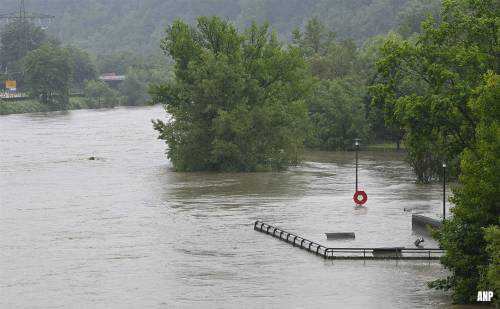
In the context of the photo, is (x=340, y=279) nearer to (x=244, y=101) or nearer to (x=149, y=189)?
(x=149, y=189)

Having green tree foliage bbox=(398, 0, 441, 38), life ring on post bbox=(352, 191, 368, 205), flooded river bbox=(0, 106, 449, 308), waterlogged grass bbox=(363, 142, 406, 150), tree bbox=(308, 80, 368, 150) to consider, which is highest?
green tree foliage bbox=(398, 0, 441, 38)

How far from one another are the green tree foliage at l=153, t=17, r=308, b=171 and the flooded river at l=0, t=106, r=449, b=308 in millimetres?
2629

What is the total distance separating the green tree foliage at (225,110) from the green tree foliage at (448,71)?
32.3m

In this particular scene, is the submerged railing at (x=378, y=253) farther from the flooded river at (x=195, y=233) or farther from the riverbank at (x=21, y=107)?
the riverbank at (x=21, y=107)

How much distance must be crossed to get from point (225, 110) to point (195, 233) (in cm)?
3725

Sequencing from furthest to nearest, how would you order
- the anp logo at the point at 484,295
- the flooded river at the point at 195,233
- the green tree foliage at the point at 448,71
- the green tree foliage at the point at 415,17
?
the green tree foliage at the point at 415,17 < the green tree foliage at the point at 448,71 < the flooded river at the point at 195,233 < the anp logo at the point at 484,295

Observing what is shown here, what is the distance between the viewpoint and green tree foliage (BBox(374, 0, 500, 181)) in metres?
57.2

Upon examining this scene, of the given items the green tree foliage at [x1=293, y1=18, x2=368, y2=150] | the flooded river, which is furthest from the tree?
the flooded river

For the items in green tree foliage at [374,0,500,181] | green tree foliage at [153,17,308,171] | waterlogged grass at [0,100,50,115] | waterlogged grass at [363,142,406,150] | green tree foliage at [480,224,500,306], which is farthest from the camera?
waterlogged grass at [0,100,50,115]

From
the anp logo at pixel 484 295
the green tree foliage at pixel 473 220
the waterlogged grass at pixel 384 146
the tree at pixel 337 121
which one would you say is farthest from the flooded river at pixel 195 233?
the waterlogged grass at pixel 384 146

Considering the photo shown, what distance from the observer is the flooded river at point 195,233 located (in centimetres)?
4378

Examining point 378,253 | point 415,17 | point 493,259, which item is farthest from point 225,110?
point 415,17

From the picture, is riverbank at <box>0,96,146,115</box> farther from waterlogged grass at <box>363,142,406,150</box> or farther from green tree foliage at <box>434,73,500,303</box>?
green tree foliage at <box>434,73,500,303</box>

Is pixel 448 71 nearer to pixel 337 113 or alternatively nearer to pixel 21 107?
pixel 337 113
